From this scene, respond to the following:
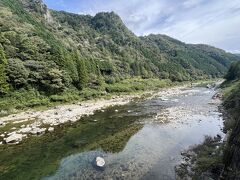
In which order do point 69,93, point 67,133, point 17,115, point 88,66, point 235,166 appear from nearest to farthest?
point 235,166, point 67,133, point 17,115, point 69,93, point 88,66

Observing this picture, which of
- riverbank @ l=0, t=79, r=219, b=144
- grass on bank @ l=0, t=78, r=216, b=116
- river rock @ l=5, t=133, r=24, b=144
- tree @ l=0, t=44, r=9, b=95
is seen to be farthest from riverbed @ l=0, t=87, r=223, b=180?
tree @ l=0, t=44, r=9, b=95

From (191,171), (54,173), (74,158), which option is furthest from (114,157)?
(191,171)

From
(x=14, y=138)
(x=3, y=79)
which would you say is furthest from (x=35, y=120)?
(x=3, y=79)

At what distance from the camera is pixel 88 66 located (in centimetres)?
10144

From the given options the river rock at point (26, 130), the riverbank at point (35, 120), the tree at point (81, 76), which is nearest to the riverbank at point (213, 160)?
the riverbank at point (35, 120)

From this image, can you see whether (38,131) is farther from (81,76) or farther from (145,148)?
(81,76)

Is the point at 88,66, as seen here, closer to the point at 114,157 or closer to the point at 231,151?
the point at 114,157

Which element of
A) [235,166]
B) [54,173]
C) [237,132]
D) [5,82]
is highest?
[5,82]

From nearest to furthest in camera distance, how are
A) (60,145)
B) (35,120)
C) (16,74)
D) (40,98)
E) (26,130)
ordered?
(60,145), (26,130), (35,120), (16,74), (40,98)

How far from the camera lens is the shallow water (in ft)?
77.7

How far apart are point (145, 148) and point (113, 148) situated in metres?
3.86

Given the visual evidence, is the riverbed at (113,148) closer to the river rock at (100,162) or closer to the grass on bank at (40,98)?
A: the river rock at (100,162)

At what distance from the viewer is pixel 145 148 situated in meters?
30.1

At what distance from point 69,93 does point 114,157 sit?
1963 inches
